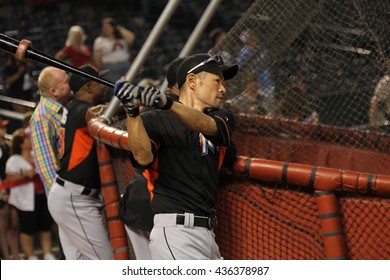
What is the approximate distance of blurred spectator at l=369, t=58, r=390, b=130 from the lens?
20.4 ft

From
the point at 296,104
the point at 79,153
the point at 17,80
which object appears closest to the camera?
the point at 79,153

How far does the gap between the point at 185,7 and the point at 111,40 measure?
4493mm

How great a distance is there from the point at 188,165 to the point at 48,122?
234cm

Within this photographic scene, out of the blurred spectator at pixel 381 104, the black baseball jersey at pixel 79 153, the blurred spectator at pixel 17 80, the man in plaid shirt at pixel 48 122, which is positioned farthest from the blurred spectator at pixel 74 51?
the blurred spectator at pixel 381 104

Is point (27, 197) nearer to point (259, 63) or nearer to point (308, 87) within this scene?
point (259, 63)

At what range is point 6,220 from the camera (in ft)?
26.8

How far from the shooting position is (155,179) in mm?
4559

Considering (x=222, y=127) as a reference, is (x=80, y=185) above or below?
below

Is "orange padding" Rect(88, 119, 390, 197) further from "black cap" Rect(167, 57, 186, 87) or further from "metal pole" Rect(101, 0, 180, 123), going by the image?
"metal pole" Rect(101, 0, 180, 123)

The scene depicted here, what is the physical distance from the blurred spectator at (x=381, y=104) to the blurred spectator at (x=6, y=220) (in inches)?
137

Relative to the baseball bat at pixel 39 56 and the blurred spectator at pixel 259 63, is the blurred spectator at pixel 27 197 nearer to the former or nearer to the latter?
the blurred spectator at pixel 259 63

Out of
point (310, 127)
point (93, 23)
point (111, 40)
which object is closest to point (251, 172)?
point (310, 127)

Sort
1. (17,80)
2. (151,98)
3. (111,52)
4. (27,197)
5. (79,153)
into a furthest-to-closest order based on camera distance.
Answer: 1. (111,52)
2. (17,80)
3. (27,197)
4. (79,153)
5. (151,98)

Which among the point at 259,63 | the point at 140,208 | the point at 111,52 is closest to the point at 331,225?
the point at 140,208
